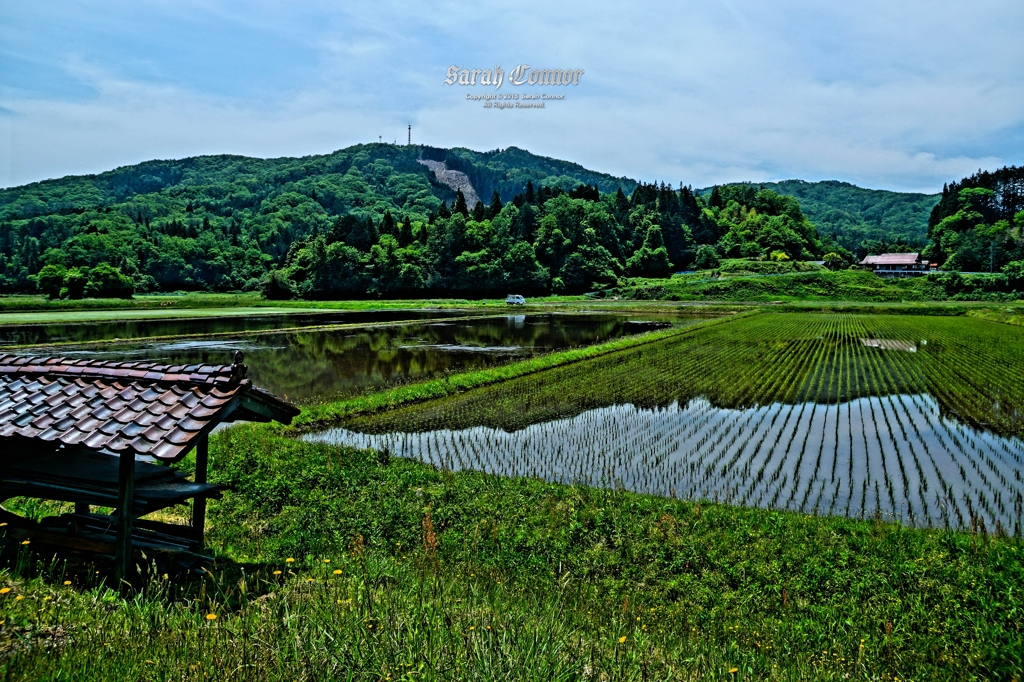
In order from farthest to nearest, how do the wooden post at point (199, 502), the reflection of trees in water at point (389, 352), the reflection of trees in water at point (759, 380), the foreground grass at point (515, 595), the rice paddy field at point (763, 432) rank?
1. the reflection of trees in water at point (389, 352)
2. the reflection of trees in water at point (759, 380)
3. the rice paddy field at point (763, 432)
4. the wooden post at point (199, 502)
5. the foreground grass at point (515, 595)

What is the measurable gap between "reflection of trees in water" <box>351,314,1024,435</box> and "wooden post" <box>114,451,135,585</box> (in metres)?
9.06

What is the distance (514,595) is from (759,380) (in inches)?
674

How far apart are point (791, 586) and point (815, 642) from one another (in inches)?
42.1

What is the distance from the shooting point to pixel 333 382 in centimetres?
1919

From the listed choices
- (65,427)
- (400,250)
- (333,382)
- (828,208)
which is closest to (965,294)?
(400,250)

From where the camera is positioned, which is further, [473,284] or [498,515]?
[473,284]

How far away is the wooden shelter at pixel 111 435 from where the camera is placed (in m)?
4.17

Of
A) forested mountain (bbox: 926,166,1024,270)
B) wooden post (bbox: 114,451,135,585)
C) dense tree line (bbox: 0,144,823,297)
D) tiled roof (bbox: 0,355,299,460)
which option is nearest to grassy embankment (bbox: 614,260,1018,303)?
forested mountain (bbox: 926,166,1024,270)

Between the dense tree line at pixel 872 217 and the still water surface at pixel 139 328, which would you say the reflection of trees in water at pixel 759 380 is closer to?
the still water surface at pixel 139 328

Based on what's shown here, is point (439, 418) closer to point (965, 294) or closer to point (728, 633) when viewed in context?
point (728, 633)

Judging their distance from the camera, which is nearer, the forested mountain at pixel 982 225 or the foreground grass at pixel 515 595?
the foreground grass at pixel 515 595

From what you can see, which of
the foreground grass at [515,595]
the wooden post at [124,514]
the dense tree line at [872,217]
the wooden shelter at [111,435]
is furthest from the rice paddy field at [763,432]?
the dense tree line at [872,217]

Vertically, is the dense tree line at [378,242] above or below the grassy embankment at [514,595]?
above

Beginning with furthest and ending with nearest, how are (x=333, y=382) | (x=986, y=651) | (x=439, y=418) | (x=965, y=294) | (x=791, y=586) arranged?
(x=965, y=294) < (x=333, y=382) < (x=439, y=418) < (x=791, y=586) < (x=986, y=651)
